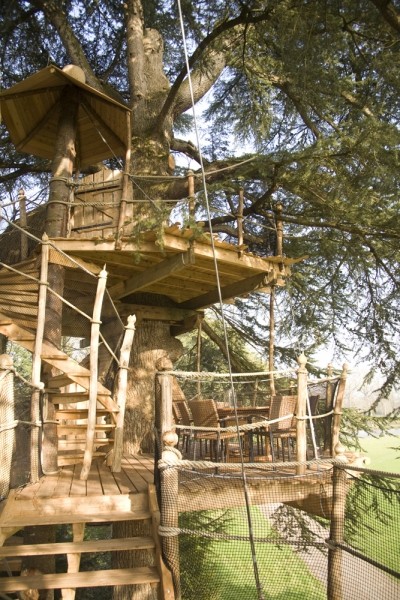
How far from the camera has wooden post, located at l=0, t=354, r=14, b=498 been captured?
4.52 metres

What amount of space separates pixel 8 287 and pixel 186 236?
2.70 metres

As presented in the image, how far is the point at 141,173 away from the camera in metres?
9.08

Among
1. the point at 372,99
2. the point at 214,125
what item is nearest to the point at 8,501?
the point at 372,99

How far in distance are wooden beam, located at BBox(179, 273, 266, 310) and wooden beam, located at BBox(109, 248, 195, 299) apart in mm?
1505

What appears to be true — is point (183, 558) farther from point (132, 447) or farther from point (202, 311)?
point (202, 311)

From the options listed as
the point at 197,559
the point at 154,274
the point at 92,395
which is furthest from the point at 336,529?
the point at 197,559

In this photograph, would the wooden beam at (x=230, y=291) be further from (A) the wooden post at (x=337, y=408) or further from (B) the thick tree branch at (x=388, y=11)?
(B) the thick tree branch at (x=388, y=11)

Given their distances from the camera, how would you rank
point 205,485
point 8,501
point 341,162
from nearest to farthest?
point 8,501, point 205,485, point 341,162

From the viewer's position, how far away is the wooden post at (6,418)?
4516mm

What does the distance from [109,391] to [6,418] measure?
1.67 meters

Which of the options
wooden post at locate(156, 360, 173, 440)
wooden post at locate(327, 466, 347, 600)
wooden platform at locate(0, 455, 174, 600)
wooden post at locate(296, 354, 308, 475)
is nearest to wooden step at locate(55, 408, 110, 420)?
wooden platform at locate(0, 455, 174, 600)

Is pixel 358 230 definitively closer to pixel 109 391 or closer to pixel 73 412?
pixel 109 391

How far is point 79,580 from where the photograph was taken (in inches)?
168

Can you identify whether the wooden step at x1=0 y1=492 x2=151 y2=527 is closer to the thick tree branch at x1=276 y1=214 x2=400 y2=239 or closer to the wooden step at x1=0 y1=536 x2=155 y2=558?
the wooden step at x1=0 y1=536 x2=155 y2=558
